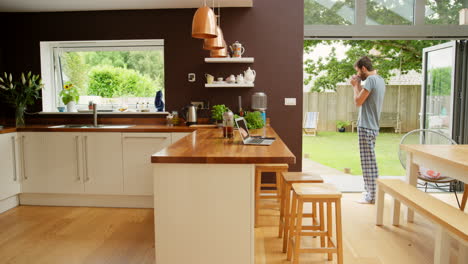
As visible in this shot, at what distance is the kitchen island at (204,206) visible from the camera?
6.33 feet

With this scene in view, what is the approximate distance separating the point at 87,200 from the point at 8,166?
909 millimetres

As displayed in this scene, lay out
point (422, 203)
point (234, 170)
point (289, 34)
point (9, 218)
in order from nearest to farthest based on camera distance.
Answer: point (234, 170), point (422, 203), point (9, 218), point (289, 34)

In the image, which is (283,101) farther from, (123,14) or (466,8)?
(466,8)

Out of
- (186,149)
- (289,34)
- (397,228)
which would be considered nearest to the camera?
(186,149)

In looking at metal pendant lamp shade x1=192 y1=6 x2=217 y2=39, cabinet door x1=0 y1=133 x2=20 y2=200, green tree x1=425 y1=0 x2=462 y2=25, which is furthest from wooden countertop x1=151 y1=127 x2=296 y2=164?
green tree x1=425 y1=0 x2=462 y2=25

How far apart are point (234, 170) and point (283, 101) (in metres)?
2.65

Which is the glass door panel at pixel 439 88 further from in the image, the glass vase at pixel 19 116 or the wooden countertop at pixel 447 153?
the glass vase at pixel 19 116

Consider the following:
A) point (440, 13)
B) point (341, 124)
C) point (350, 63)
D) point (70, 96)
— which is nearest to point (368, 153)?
point (440, 13)

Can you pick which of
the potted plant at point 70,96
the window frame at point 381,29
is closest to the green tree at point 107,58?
the potted plant at point 70,96

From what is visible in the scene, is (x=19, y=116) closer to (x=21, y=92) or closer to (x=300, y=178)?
(x=21, y=92)

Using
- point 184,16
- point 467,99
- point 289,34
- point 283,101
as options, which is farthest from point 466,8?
point 184,16

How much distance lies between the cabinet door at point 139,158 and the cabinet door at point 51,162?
0.55m

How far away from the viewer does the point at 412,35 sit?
14.6 ft

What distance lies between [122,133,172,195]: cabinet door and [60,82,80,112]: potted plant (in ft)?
3.95
